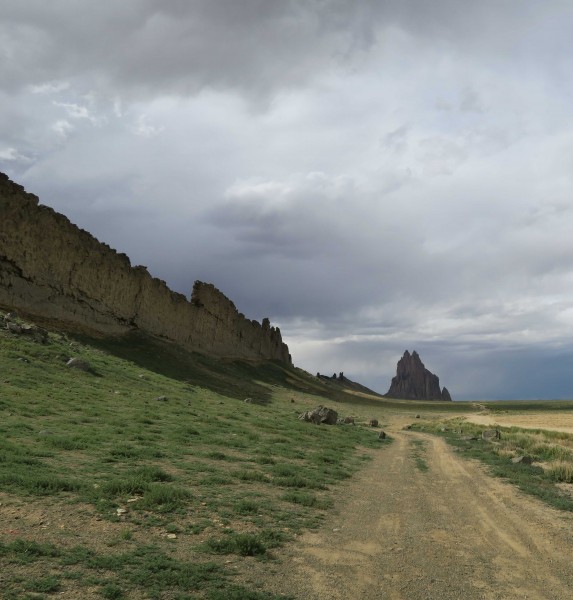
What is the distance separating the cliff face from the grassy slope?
23892 millimetres

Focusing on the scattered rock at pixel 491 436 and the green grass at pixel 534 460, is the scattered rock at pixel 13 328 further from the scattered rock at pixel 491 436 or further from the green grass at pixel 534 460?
the scattered rock at pixel 491 436

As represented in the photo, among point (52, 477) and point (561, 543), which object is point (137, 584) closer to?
point (52, 477)

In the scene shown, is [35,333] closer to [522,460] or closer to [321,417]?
[321,417]

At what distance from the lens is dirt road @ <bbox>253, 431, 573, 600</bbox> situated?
24.7 feet

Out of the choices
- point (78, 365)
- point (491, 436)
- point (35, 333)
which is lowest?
point (491, 436)

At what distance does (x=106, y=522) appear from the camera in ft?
29.8

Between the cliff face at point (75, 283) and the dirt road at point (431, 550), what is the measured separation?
44.9 metres

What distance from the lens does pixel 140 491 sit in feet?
36.2

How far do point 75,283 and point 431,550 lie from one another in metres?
53.7

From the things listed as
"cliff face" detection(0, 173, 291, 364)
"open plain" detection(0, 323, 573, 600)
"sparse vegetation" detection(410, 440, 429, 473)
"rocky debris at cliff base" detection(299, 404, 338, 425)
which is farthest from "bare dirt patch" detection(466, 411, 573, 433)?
"cliff face" detection(0, 173, 291, 364)

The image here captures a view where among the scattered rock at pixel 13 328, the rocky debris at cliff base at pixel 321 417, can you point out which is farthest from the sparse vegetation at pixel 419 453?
the scattered rock at pixel 13 328

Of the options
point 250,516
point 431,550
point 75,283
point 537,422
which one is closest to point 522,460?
point 431,550

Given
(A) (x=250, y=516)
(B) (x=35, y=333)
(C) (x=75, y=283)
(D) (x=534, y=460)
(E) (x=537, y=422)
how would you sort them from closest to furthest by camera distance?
(A) (x=250, y=516) < (D) (x=534, y=460) < (B) (x=35, y=333) < (E) (x=537, y=422) < (C) (x=75, y=283)

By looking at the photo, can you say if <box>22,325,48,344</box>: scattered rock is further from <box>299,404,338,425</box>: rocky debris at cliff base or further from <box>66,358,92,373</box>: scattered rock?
<box>299,404,338,425</box>: rocky debris at cliff base
